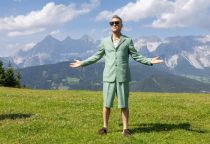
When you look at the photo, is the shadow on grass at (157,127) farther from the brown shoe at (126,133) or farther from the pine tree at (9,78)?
the pine tree at (9,78)

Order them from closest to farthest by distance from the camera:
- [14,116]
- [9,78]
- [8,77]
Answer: [14,116] → [8,77] → [9,78]

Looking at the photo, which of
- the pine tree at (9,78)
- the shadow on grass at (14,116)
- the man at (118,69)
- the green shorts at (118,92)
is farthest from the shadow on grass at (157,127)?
the pine tree at (9,78)

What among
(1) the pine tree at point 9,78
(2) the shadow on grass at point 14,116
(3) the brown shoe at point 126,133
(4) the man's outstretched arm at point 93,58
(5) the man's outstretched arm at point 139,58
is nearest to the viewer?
(5) the man's outstretched arm at point 139,58

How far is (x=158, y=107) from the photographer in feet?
89.1

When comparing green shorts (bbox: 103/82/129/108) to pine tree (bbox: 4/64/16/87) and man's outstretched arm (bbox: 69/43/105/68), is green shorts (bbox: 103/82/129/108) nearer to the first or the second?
man's outstretched arm (bbox: 69/43/105/68)

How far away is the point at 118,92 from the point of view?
15.7 metres

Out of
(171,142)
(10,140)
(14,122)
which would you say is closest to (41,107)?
(14,122)

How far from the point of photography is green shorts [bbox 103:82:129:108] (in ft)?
51.4

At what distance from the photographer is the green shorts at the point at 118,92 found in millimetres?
15664

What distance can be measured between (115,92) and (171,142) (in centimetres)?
282

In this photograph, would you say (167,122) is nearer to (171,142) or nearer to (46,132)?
(171,142)

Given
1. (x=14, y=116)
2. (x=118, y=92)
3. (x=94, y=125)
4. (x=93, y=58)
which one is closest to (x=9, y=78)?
(x=14, y=116)

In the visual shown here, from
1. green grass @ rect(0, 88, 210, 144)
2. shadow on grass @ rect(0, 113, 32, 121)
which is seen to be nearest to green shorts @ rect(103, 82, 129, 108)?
green grass @ rect(0, 88, 210, 144)

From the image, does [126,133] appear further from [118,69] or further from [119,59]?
[119,59]
